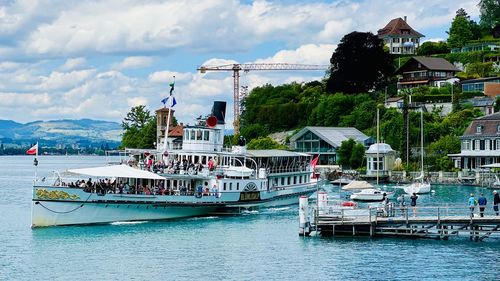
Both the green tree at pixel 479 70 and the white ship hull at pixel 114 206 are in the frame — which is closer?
the white ship hull at pixel 114 206

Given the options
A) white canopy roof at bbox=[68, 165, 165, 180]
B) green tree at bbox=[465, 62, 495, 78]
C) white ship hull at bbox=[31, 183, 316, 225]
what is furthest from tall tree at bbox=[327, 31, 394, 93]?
white canopy roof at bbox=[68, 165, 165, 180]

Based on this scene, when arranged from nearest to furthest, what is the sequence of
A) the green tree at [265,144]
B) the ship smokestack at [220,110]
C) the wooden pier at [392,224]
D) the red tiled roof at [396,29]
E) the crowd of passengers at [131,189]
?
1. the wooden pier at [392,224]
2. the crowd of passengers at [131,189]
3. the ship smokestack at [220,110]
4. the green tree at [265,144]
5. the red tiled roof at [396,29]

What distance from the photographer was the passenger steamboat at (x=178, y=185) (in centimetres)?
5638

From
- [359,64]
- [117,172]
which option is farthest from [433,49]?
[117,172]

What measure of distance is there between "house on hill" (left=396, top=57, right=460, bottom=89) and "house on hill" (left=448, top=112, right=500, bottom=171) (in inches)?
1251

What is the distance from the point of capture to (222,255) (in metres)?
46.5

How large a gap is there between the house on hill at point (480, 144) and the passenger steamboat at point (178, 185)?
126ft

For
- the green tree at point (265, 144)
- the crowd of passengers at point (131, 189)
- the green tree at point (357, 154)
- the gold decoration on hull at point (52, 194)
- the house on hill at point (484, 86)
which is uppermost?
the house on hill at point (484, 86)

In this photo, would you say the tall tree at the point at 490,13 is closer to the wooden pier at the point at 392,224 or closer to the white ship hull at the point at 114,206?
the white ship hull at the point at 114,206

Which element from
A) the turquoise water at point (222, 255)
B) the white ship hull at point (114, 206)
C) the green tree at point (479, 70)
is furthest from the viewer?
the green tree at point (479, 70)

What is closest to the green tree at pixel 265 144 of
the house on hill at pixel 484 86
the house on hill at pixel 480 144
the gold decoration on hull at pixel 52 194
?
the house on hill at pixel 484 86

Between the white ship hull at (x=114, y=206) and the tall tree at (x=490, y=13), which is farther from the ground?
the tall tree at (x=490, y=13)

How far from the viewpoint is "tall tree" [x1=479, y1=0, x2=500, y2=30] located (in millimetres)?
166750

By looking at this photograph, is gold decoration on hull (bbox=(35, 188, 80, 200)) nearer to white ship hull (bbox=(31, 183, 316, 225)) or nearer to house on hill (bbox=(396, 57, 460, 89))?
white ship hull (bbox=(31, 183, 316, 225))
